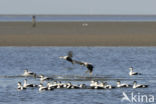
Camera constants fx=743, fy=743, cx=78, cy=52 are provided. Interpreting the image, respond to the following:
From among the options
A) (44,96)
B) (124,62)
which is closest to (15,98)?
(44,96)

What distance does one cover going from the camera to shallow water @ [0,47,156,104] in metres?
30.0

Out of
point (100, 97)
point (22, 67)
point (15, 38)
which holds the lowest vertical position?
point (100, 97)

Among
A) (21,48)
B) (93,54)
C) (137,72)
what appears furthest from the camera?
(21,48)

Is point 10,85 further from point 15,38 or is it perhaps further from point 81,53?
point 15,38

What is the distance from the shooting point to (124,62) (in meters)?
44.6

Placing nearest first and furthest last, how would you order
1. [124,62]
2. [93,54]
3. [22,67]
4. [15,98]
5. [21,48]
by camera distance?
[15,98] → [22,67] → [124,62] → [93,54] → [21,48]

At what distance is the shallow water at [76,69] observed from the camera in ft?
98.3

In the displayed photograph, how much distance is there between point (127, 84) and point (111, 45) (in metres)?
23.6

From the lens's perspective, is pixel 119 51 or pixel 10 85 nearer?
pixel 10 85

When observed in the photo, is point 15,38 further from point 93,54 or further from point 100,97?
point 100,97

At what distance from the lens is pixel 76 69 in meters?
41.4

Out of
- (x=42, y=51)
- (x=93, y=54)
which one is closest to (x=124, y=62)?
(x=93, y=54)

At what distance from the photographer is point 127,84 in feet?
110

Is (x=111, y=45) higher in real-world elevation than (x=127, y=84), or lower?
higher
